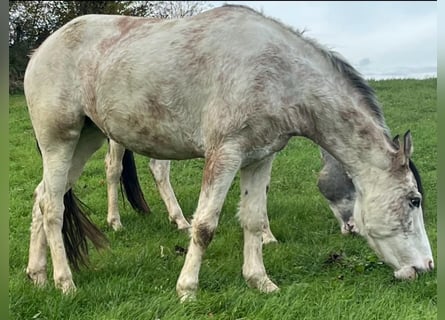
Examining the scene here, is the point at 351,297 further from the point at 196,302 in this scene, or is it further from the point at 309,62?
the point at 309,62

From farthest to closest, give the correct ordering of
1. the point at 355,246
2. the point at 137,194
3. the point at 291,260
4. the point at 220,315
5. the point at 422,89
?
the point at 422,89 → the point at 137,194 → the point at 355,246 → the point at 291,260 → the point at 220,315

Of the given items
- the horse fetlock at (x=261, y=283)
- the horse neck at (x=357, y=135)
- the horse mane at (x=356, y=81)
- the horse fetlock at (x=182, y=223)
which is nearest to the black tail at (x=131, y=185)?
the horse fetlock at (x=182, y=223)

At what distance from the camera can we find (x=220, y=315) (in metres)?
3.85

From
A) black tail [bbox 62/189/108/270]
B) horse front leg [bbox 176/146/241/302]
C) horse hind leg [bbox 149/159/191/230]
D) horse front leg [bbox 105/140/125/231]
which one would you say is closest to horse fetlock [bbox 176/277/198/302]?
horse front leg [bbox 176/146/241/302]

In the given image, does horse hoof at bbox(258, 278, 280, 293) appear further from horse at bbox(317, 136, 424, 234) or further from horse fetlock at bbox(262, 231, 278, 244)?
horse at bbox(317, 136, 424, 234)

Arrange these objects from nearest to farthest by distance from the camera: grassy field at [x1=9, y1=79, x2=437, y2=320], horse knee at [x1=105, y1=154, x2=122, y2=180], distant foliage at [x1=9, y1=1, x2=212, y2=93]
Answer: grassy field at [x1=9, y1=79, x2=437, y2=320] < horse knee at [x1=105, y1=154, x2=122, y2=180] < distant foliage at [x1=9, y1=1, x2=212, y2=93]

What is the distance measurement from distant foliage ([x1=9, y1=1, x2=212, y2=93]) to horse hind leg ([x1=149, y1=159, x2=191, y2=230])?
4446mm

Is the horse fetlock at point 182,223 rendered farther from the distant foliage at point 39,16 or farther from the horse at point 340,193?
the distant foliage at point 39,16

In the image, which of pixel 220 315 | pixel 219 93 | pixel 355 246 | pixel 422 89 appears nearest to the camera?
pixel 220 315

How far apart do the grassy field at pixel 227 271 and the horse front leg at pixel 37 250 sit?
0.13 m

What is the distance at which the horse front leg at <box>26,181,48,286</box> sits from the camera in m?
4.75

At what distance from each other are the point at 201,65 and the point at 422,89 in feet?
49.7

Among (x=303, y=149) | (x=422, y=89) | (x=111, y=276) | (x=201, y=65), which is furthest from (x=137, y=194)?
(x=422, y=89)

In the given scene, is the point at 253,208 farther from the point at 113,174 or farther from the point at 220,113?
the point at 113,174
